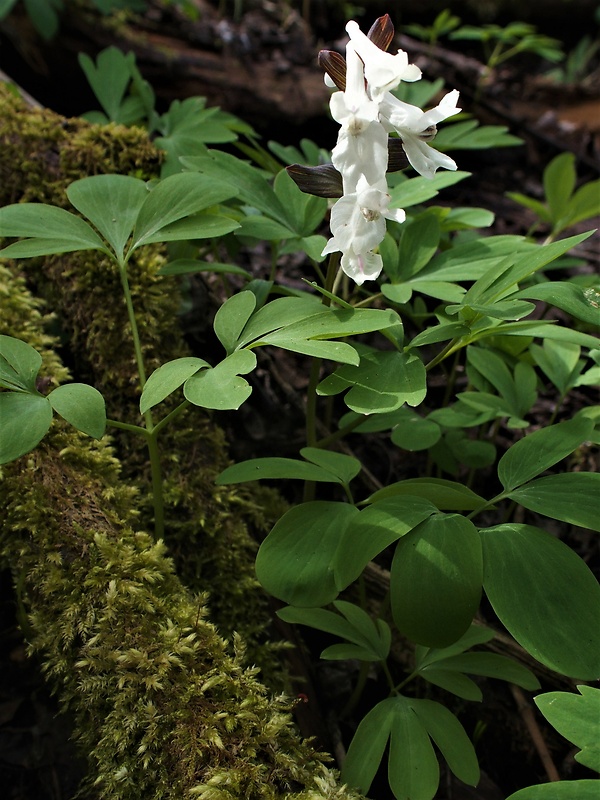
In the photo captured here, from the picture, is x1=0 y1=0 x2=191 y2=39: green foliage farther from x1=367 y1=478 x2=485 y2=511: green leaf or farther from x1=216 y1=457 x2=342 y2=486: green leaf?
x1=367 y1=478 x2=485 y2=511: green leaf

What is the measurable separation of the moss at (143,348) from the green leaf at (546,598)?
1.94 ft

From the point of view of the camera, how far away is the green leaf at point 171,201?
1316 mm

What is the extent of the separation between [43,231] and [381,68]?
743 mm

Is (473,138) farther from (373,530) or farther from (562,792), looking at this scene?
(562,792)

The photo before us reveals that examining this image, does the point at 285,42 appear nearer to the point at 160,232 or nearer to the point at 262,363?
the point at 262,363

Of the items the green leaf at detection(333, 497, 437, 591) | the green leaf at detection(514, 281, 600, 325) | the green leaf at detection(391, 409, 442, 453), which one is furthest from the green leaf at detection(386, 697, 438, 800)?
the green leaf at detection(514, 281, 600, 325)

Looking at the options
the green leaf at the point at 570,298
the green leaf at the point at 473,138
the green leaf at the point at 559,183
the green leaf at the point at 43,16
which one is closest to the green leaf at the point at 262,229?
the green leaf at the point at 570,298

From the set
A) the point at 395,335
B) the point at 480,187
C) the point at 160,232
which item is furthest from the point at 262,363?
the point at 480,187

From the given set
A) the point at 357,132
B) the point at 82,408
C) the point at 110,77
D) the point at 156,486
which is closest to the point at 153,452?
the point at 156,486

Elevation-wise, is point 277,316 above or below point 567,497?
above

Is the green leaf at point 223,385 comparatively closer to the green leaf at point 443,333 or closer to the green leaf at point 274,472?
the green leaf at point 274,472

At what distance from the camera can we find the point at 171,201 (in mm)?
1335

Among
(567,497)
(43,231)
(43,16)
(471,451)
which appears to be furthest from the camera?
(43,16)

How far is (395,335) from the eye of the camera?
1.19 meters
